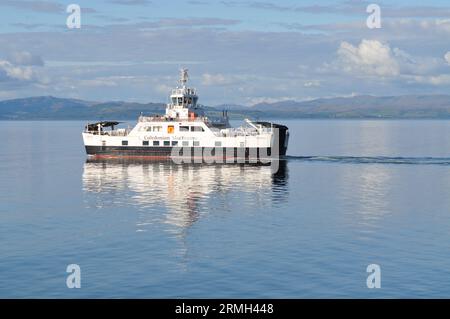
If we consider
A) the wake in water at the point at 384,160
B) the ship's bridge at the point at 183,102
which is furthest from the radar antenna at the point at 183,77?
the wake in water at the point at 384,160

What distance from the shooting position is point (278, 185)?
87250 mm

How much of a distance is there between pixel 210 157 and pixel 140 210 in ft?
166

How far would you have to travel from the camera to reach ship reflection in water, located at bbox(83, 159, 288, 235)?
2633 inches

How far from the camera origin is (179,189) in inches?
3268

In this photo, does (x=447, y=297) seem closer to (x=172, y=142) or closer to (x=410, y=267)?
(x=410, y=267)

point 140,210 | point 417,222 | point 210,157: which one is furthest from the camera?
point 210,157

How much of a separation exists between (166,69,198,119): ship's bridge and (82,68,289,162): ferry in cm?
19

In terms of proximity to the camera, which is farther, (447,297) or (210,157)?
(210,157)

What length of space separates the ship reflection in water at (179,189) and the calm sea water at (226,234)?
23 centimetres

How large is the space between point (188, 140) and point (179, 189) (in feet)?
116

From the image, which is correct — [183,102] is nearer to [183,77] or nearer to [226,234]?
[183,77]

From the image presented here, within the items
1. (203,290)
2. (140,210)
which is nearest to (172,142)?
(140,210)

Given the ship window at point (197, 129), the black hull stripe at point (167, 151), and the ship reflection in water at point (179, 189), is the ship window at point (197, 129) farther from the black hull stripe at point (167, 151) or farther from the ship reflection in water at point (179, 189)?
the ship reflection in water at point (179, 189)

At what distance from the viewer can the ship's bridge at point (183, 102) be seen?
12206 centimetres
